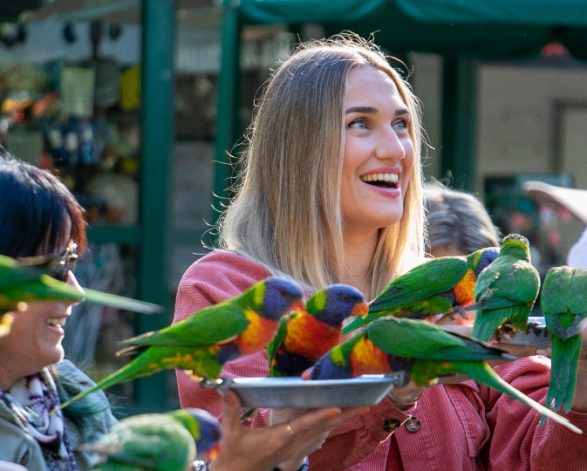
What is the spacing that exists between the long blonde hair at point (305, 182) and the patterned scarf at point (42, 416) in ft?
1.90

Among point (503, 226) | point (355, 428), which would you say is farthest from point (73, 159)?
point (355, 428)

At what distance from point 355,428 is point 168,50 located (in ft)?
14.9

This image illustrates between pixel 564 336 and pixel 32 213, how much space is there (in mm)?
1130

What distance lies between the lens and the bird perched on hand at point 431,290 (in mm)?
2678

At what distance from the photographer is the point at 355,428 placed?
8.16ft

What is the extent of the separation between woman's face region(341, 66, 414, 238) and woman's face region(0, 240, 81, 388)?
770 millimetres

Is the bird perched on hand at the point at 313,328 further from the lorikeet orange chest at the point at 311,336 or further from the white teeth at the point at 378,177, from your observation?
the white teeth at the point at 378,177

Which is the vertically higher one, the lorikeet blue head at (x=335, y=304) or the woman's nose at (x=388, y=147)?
the woman's nose at (x=388, y=147)

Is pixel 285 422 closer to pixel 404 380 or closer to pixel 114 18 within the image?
pixel 404 380

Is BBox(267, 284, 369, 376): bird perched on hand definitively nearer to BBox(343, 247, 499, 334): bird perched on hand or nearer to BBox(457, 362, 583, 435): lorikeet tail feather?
BBox(457, 362, 583, 435): lorikeet tail feather

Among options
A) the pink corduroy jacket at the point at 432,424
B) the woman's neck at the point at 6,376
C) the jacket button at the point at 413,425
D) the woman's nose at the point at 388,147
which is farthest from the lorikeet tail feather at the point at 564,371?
the woman's neck at the point at 6,376

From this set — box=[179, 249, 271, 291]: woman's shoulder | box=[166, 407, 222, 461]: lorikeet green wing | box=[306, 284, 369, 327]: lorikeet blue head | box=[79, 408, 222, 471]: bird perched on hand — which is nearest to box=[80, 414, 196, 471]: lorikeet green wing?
box=[79, 408, 222, 471]: bird perched on hand

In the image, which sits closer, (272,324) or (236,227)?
(272,324)

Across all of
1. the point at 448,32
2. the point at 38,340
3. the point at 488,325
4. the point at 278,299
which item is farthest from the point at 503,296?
the point at 448,32
